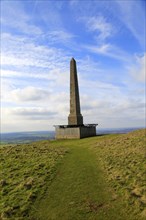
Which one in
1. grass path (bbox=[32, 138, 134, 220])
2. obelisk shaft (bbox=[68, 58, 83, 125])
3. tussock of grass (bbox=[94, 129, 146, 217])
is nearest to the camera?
grass path (bbox=[32, 138, 134, 220])

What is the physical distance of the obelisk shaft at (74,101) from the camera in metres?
49.0

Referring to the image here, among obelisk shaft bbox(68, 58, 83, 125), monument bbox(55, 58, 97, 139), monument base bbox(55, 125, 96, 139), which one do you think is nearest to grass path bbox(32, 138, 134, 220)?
monument base bbox(55, 125, 96, 139)

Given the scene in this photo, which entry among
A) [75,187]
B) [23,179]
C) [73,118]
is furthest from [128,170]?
[73,118]

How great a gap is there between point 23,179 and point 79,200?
20.2ft

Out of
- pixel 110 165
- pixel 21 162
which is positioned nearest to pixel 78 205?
pixel 110 165

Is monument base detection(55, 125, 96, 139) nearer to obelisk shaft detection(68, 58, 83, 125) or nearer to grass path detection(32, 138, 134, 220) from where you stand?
obelisk shaft detection(68, 58, 83, 125)

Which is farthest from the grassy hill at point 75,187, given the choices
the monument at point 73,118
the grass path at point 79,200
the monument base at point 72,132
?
the monument at point 73,118

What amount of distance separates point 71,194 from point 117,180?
4176mm

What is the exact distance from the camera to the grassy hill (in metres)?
13.7

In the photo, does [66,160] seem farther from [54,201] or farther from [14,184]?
[54,201]

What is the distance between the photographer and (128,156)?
2556cm

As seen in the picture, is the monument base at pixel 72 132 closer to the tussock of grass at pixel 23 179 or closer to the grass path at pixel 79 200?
the tussock of grass at pixel 23 179

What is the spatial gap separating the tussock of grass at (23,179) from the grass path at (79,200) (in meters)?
0.76

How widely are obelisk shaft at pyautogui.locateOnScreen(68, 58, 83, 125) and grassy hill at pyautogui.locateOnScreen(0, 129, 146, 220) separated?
22.3 m
